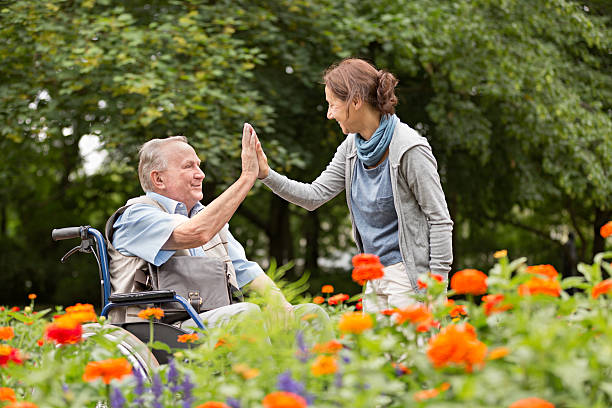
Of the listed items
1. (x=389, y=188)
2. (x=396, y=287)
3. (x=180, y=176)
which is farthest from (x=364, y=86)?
(x=180, y=176)

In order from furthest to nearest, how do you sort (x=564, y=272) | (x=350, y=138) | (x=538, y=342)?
(x=564, y=272)
(x=350, y=138)
(x=538, y=342)

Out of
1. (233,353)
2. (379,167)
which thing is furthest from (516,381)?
(379,167)

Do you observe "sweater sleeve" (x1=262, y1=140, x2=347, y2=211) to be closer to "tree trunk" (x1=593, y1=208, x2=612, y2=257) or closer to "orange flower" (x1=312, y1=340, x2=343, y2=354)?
"orange flower" (x1=312, y1=340, x2=343, y2=354)

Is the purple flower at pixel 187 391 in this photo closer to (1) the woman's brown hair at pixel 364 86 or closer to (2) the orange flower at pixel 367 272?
(2) the orange flower at pixel 367 272

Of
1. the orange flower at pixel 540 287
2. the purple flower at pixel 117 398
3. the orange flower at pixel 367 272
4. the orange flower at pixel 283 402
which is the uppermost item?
the orange flower at pixel 540 287

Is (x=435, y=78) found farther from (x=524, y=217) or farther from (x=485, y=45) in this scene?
(x=524, y=217)

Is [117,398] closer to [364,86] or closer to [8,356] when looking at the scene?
[8,356]

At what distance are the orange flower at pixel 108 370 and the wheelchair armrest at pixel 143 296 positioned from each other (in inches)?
45.3

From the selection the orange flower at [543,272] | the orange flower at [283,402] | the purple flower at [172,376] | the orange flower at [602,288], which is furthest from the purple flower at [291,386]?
the orange flower at [602,288]

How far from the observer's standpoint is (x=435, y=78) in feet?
29.9

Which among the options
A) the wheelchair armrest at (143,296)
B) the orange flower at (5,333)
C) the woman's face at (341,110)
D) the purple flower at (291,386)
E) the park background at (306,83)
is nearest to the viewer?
the purple flower at (291,386)

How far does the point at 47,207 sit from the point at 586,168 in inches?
400

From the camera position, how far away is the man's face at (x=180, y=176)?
10.5 feet

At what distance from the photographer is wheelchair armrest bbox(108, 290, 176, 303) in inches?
106
